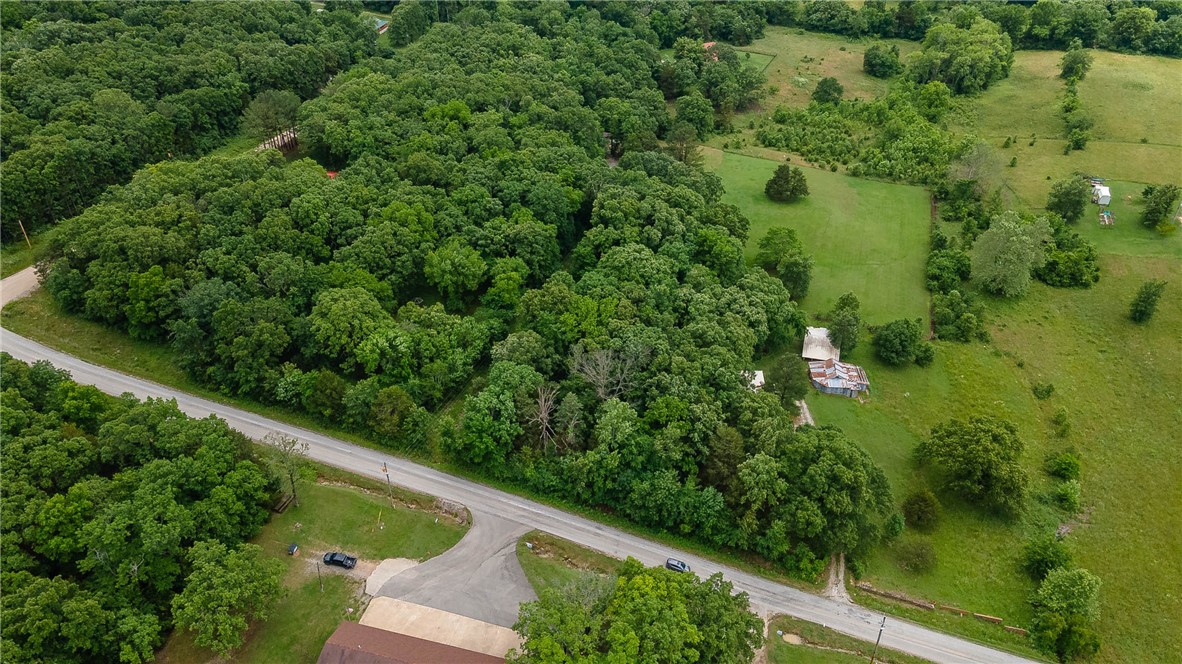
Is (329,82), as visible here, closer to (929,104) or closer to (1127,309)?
(929,104)

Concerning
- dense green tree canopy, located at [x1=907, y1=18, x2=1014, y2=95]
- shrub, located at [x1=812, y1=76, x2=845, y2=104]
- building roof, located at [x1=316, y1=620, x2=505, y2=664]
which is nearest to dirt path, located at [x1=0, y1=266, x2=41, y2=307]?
building roof, located at [x1=316, y1=620, x2=505, y2=664]

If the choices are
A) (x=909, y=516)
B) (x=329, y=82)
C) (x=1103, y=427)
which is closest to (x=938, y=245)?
(x=1103, y=427)

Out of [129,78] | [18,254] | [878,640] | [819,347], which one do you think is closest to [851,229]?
[819,347]

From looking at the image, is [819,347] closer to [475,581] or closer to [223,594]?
[475,581]

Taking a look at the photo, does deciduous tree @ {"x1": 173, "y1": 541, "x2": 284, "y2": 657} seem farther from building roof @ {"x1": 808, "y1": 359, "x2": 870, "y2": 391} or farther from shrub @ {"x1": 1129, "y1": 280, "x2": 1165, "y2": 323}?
shrub @ {"x1": 1129, "y1": 280, "x2": 1165, "y2": 323}

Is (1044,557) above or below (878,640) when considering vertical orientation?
above

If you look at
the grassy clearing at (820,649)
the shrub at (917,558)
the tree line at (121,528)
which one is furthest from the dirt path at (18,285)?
the shrub at (917,558)
